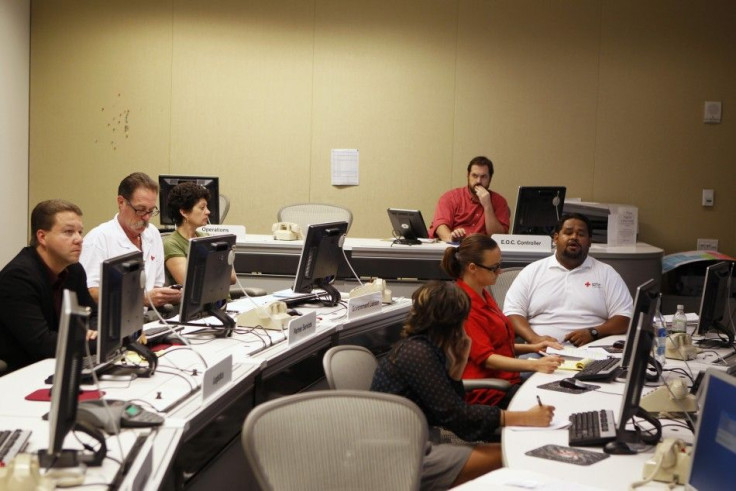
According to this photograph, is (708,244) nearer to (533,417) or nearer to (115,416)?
(533,417)

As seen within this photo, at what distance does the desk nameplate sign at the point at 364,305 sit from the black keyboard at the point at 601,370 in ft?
4.04

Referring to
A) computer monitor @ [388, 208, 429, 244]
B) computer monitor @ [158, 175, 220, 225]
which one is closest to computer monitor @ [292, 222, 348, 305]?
computer monitor @ [388, 208, 429, 244]

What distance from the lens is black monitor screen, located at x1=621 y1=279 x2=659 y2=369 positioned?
294 centimetres

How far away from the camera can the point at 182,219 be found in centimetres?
461

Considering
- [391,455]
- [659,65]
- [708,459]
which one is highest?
[659,65]


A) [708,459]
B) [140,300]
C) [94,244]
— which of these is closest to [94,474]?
[140,300]

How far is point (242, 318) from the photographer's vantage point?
405 centimetres

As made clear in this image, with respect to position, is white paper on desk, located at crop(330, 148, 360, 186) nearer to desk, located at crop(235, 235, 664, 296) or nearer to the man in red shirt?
the man in red shirt

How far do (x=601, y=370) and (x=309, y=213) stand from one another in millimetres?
3990

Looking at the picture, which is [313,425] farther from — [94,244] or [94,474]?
[94,244]

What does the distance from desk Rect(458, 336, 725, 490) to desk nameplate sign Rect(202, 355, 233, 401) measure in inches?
→ 35.2

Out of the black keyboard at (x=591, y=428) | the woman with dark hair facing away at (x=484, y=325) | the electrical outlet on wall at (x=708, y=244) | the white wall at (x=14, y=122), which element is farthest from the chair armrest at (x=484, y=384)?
the white wall at (x=14, y=122)

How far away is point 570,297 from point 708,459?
275cm

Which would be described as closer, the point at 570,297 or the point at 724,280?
the point at 724,280
